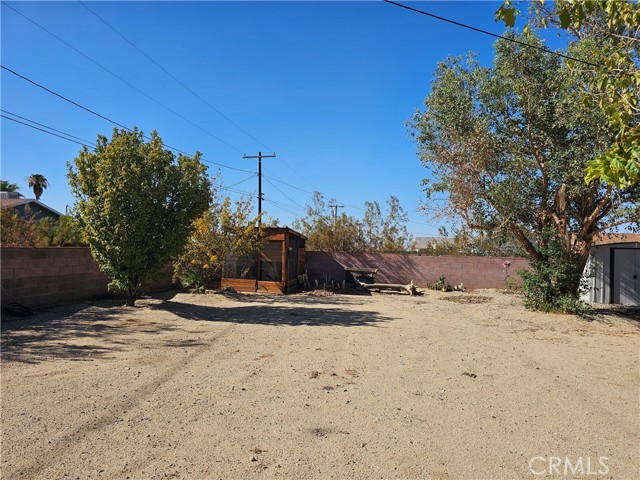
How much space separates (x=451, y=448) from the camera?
3.75 m

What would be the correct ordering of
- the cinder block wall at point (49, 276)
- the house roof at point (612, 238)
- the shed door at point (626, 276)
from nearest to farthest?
the cinder block wall at point (49, 276), the house roof at point (612, 238), the shed door at point (626, 276)

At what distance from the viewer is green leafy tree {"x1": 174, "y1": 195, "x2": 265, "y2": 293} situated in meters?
16.6

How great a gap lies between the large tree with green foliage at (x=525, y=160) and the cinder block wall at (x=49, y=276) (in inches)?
442

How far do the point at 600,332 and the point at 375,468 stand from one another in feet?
32.4

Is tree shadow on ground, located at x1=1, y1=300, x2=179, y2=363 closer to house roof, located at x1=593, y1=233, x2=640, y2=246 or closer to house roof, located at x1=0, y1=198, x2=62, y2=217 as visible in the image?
house roof, located at x1=593, y1=233, x2=640, y2=246

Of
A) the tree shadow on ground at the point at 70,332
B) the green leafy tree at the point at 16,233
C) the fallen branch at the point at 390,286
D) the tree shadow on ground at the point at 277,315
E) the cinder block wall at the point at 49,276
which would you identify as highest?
the green leafy tree at the point at 16,233

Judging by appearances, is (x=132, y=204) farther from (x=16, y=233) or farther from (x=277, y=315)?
(x=16, y=233)

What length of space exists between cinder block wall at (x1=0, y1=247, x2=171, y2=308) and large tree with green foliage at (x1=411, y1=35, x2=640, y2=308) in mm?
11219

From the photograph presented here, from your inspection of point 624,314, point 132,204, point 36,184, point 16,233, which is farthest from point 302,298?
point 36,184

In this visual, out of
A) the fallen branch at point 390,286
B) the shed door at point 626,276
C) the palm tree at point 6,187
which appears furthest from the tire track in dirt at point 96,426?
the palm tree at point 6,187

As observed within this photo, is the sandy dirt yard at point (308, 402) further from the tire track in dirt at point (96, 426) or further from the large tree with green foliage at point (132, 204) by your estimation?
the large tree with green foliage at point (132, 204)

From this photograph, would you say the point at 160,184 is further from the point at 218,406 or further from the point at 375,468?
the point at 375,468

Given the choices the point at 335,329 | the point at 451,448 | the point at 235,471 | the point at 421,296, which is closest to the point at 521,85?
the point at 335,329

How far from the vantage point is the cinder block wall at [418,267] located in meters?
21.4
